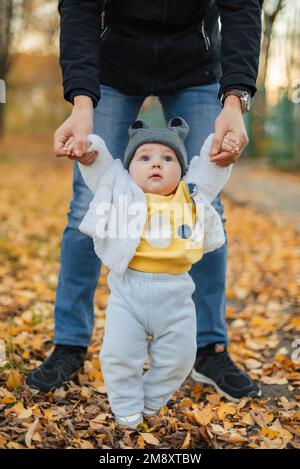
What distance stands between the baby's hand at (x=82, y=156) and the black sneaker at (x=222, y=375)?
3.41 ft

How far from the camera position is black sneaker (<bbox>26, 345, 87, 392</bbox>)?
2417 mm

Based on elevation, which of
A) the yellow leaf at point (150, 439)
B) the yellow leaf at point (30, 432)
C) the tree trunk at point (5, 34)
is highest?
the tree trunk at point (5, 34)

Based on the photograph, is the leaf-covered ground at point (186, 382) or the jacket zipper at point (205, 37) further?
the jacket zipper at point (205, 37)

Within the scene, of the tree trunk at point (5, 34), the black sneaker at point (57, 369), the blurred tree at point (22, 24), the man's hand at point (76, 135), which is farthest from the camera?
the blurred tree at point (22, 24)

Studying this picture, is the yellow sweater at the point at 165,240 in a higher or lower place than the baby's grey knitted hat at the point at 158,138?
lower

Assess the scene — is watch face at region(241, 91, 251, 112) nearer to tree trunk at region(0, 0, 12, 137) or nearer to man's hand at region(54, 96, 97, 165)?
man's hand at region(54, 96, 97, 165)

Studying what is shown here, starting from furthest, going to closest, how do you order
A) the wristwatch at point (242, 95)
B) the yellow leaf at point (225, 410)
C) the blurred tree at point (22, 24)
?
the blurred tree at point (22, 24), the yellow leaf at point (225, 410), the wristwatch at point (242, 95)

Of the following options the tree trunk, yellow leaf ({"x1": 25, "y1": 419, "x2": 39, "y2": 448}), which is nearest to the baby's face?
yellow leaf ({"x1": 25, "y1": 419, "x2": 39, "y2": 448})

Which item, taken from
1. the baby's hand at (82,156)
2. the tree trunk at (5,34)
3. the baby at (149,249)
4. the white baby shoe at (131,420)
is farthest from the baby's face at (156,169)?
the tree trunk at (5,34)

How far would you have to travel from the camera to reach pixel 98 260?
2.54 m

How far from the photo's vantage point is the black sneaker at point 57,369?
7.93 feet

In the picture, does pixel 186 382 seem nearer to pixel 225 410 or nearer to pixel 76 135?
pixel 225 410

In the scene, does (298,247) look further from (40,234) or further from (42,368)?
(42,368)

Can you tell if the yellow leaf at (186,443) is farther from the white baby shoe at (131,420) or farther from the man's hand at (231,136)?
the man's hand at (231,136)
